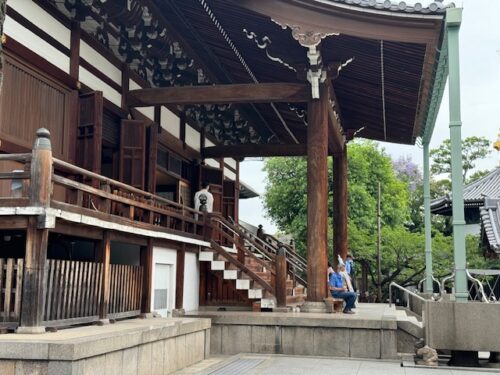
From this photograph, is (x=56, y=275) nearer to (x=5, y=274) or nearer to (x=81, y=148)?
(x=5, y=274)

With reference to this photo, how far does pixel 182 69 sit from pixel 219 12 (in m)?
2.92

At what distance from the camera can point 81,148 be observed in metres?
11.1

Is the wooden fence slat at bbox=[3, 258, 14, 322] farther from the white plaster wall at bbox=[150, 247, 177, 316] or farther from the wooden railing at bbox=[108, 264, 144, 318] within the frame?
the white plaster wall at bbox=[150, 247, 177, 316]

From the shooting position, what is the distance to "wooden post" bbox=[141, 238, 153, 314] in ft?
34.4

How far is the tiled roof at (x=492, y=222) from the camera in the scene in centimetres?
1258

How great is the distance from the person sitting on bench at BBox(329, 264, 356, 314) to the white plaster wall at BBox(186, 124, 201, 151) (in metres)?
5.81

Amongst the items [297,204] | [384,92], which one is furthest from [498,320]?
[297,204]

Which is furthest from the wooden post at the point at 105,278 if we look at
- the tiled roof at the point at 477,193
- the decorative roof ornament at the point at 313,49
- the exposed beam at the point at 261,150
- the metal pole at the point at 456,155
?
the tiled roof at the point at 477,193

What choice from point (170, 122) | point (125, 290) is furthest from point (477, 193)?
point (125, 290)

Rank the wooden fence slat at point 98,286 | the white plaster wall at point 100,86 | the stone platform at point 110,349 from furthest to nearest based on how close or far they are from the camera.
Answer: the white plaster wall at point 100,86 → the wooden fence slat at point 98,286 → the stone platform at point 110,349

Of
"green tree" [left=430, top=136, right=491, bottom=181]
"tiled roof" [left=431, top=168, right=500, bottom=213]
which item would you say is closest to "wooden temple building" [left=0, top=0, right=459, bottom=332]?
"tiled roof" [left=431, top=168, right=500, bottom=213]

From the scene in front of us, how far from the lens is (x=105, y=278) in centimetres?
892

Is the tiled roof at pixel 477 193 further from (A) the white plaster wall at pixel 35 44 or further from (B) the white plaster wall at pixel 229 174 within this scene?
(A) the white plaster wall at pixel 35 44

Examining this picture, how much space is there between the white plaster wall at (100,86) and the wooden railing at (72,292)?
4.07m
